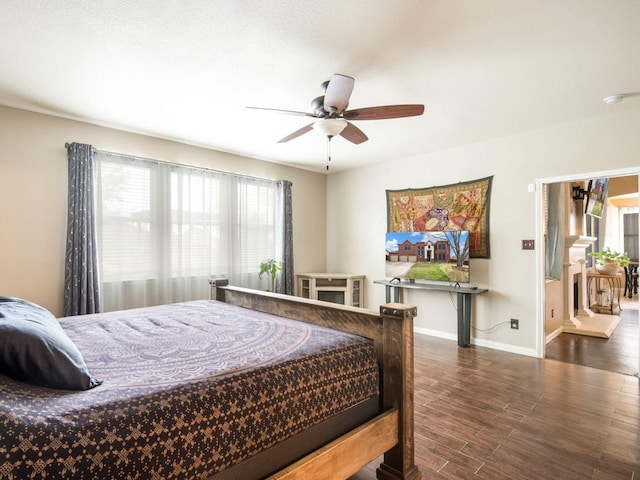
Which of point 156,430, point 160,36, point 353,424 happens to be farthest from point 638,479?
point 160,36

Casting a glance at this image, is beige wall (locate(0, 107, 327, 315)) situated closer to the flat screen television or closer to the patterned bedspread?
the patterned bedspread

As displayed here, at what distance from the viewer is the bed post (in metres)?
1.68

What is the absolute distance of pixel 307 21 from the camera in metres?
1.99

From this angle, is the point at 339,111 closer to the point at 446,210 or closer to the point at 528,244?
the point at 446,210

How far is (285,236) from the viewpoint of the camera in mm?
5199

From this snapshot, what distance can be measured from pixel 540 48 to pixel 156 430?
2.90 meters

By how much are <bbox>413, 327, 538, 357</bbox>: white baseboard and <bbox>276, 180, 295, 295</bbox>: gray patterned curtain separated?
1935 mm

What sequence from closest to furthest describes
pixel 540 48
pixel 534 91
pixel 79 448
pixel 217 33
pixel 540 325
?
pixel 79 448 < pixel 217 33 < pixel 540 48 < pixel 534 91 < pixel 540 325

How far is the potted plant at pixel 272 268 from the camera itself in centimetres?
478

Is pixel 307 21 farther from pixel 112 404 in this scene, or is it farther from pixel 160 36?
pixel 112 404

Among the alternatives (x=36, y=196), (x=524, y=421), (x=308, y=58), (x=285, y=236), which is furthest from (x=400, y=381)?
(x=285, y=236)

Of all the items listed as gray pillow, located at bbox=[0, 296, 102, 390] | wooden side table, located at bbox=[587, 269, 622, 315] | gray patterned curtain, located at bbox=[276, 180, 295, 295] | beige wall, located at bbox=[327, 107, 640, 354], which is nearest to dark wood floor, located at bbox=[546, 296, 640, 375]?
beige wall, located at bbox=[327, 107, 640, 354]

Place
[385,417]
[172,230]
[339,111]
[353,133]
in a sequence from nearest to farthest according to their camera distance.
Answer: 1. [385,417]
2. [339,111]
3. [353,133]
4. [172,230]

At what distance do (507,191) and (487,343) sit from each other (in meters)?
1.83
